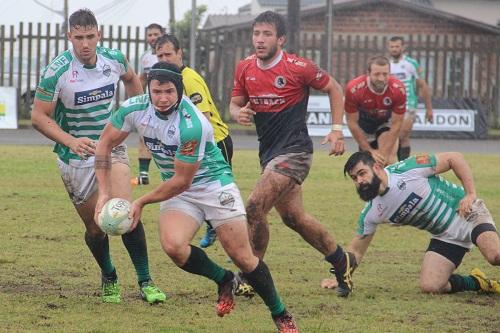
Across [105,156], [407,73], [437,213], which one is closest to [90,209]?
[105,156]

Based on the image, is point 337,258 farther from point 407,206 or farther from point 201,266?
point 201,266

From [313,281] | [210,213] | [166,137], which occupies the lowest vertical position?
[313,281]

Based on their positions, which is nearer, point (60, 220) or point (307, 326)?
point (307, 326)

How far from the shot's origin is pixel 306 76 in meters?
9.42

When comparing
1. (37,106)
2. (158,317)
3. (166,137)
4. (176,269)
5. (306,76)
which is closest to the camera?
(166,137)

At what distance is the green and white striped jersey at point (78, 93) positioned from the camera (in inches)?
346

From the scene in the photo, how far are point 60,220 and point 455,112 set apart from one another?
57.5 ft

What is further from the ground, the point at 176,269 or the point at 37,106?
the point at 37,106

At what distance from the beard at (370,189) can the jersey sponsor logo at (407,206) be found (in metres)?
0.29

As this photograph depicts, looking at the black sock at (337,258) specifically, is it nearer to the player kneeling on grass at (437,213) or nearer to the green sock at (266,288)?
the player kneeling on grass at (437,213)

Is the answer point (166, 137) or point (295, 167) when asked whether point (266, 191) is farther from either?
point (166, 137)

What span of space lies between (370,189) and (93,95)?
2.29 metres

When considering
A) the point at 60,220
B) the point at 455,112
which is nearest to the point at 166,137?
the point at 60,220

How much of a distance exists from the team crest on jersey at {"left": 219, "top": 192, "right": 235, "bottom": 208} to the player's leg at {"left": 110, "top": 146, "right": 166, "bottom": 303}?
1.03 meters
